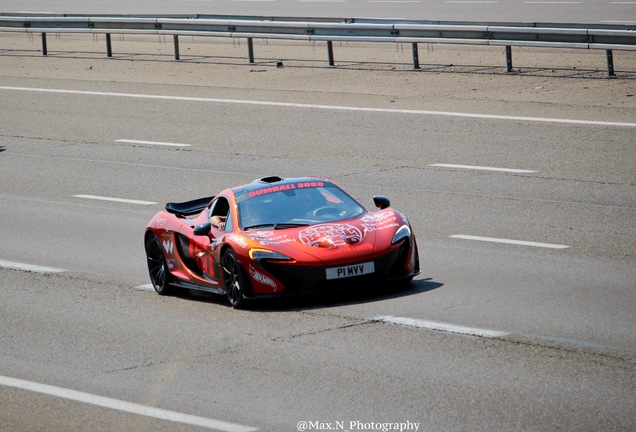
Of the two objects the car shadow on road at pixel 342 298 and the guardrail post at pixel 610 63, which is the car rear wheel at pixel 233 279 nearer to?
the car shadow on road at pixel 342 298

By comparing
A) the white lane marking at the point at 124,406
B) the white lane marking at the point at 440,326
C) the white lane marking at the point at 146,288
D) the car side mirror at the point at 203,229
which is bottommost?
the white lane marking at the point at 124,406

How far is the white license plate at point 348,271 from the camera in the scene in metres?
11.0

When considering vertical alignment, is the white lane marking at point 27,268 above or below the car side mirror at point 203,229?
below

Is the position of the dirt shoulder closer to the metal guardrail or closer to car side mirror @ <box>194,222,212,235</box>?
the metal guardrail

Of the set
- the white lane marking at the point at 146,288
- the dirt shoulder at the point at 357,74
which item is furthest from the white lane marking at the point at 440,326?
the dirt shoulder at the point at 357,74

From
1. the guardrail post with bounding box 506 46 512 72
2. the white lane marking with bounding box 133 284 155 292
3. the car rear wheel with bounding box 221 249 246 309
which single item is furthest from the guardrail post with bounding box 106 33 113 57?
the car rear wheel with bounding box 221 249 246 309

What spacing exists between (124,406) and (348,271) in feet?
10.1

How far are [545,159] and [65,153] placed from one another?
9.16 meters

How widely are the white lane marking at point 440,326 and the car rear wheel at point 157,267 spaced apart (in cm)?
301

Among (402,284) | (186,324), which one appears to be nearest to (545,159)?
(402,284)

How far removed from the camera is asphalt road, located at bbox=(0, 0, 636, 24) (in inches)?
1310

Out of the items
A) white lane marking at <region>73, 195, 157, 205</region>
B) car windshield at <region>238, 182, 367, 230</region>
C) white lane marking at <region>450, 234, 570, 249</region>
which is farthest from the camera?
white lane marking at <region>73, 195, 157, 205</region>

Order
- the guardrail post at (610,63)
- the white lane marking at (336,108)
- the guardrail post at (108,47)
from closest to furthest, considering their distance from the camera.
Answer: the white lane marking at (336,108), the guardrail post at (610,63), the guardrail post at (108,47)

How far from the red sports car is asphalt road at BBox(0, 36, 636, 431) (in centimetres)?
31
